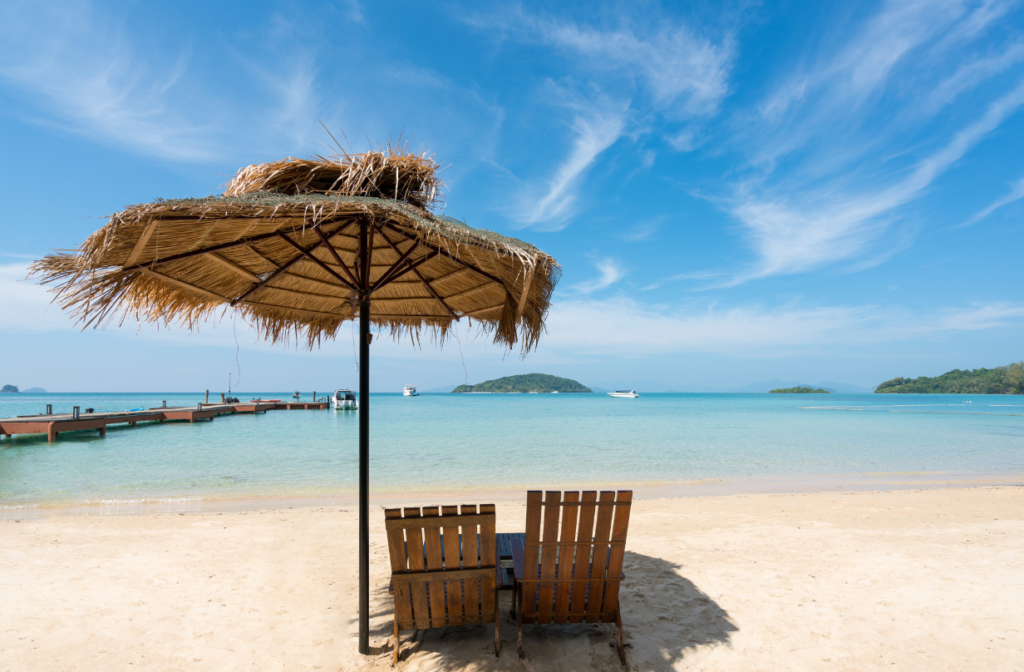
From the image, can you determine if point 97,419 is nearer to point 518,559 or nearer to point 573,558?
point 518,559

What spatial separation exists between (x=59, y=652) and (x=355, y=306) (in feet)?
9.57

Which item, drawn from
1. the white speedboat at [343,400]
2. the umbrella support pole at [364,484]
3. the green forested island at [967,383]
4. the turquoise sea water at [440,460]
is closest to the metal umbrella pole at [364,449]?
the umbrella support pole at [364,484]

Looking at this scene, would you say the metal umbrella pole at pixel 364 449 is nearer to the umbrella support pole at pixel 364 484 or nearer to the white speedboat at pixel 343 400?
the umbrella support pole at pixel 364 484

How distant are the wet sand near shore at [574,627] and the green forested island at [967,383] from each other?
127 m

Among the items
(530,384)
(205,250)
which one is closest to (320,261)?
(205,250)

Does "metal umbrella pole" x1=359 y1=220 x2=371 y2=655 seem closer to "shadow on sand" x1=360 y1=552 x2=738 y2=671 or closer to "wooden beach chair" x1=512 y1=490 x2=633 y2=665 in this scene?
"shadow on sand" x1=360 y1=552 x2=738 y2=671

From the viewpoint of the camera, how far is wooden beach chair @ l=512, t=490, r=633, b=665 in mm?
2541

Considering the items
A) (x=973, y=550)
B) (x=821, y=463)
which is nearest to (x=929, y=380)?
(x=821, y=463)

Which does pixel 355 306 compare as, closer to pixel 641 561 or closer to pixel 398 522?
pixel 398 522

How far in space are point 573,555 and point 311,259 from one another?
2.42 meters

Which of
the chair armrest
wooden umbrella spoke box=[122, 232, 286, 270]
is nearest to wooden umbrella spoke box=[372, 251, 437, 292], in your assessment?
wooden umbrella spoke box=[122, 232, 286, 270]

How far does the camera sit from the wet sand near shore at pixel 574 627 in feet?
8.98

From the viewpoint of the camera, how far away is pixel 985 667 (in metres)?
2.65

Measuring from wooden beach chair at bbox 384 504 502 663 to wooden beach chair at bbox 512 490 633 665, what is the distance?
8.3 inches
